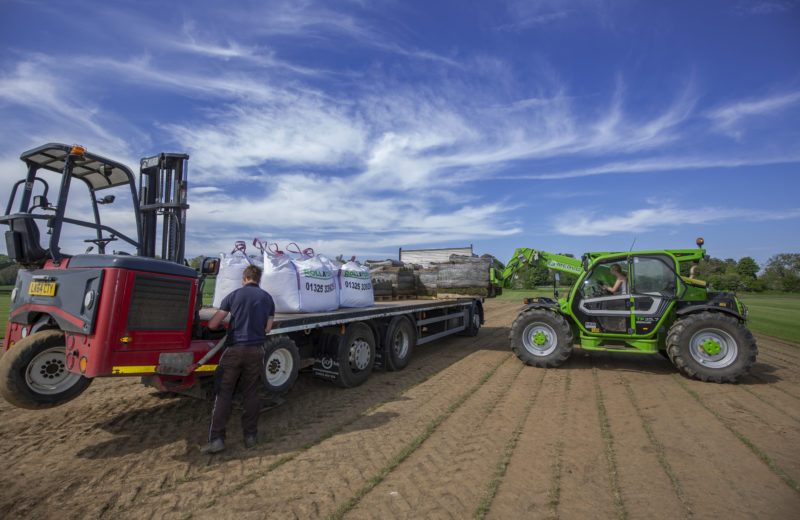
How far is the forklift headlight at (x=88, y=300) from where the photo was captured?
11.4 ft

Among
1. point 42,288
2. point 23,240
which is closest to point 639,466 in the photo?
point 42,288

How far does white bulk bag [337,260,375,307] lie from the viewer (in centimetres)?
644

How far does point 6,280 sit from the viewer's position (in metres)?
28.3

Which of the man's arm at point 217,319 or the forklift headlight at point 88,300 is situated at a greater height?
the forklift headlight at point 88,300

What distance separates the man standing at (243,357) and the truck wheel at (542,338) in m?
5.24

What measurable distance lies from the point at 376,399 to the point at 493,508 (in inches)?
111

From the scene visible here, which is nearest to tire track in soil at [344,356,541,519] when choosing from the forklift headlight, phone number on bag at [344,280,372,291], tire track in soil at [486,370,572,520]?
tire track in soil at [486,370,572,520]

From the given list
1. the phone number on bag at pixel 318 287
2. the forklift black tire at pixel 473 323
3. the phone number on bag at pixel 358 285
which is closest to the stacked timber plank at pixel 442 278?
the forklift black tire at pixel 473 323

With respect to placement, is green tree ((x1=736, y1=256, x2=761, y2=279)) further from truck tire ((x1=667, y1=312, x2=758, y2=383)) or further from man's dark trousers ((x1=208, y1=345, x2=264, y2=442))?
man's dark trousers ((x1=208, y1=345, x2=264, y2=442))

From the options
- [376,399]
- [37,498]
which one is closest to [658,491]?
[376,399]

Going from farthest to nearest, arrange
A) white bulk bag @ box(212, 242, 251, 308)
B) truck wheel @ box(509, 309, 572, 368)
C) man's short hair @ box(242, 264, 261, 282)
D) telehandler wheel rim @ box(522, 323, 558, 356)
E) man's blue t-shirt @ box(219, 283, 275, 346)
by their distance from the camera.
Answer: telehandler wheel rim @ box(522, 323, 558, 356), truck wheel @ box(509, 309, 572, 368), white bulk bag @ box(212, 242, 251, 308), man's short hair @ box(242, 264, 261, 282), man's blue t-shirt @ box(219, 283, 275, 346)

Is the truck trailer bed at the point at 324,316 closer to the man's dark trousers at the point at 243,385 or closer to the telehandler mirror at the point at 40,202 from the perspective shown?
the man's dark trousers at the point at 243,385

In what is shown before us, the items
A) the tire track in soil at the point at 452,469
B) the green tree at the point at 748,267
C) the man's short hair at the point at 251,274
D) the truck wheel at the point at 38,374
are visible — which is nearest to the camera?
the tire track in soil at the point at 452,469

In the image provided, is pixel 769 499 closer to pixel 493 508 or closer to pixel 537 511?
pixel 537 511
